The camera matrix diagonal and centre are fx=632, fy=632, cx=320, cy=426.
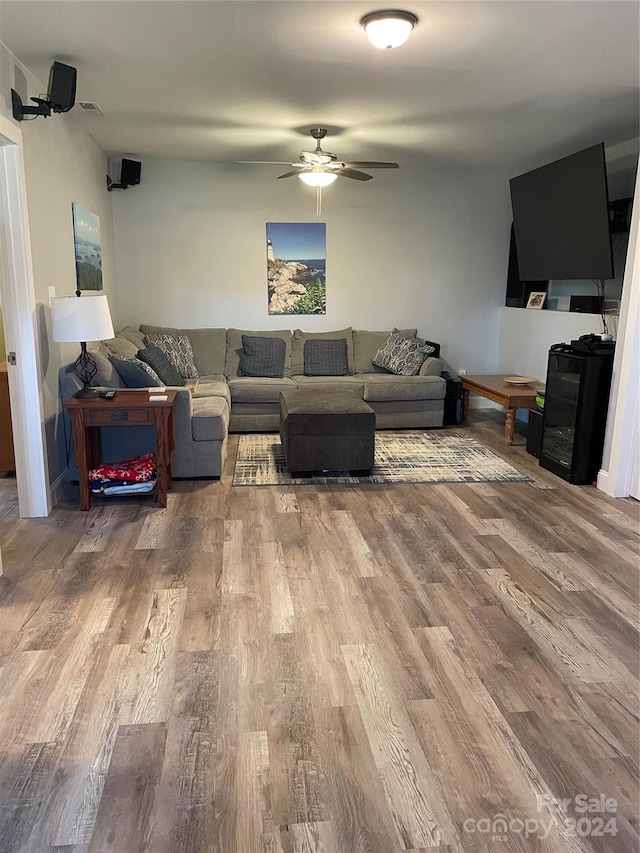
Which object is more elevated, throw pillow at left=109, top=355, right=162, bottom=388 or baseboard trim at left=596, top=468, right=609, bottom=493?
throw pillow at left=109, top=355, right=162, bottom=388

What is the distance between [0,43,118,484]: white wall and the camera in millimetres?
3496

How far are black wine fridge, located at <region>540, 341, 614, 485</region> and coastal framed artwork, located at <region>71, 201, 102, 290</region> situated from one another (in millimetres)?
3605

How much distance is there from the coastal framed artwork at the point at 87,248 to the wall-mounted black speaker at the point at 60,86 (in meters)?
1.37

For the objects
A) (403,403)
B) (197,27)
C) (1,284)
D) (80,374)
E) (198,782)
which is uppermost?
(197,27)

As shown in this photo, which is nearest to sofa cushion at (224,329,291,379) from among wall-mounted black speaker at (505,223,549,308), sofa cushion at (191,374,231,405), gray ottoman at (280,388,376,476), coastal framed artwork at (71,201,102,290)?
sofa cushion at (191,374,231,405)

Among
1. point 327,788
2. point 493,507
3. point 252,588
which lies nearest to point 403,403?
point 493,507

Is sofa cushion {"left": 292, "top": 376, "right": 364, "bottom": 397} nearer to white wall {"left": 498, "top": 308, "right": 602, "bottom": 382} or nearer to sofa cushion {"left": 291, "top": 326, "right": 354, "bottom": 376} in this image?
sofa cushion {"left": 291, "top": 326, "right": 354, "bottom": 376}

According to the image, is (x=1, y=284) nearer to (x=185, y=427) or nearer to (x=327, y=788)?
(x=185, y=427)

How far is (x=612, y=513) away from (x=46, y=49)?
13.5 ft

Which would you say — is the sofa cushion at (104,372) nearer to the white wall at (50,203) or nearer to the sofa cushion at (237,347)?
the white wall at (50,203)

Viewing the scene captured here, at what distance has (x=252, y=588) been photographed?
292 centimetres

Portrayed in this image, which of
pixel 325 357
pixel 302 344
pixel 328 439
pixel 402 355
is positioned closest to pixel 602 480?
pixel 328 439

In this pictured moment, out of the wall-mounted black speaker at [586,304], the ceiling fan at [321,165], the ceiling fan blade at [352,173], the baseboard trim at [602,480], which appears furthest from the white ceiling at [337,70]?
the baseboard trim at [602,480]

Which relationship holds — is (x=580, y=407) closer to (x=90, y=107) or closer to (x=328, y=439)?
(x=328, y=439)
